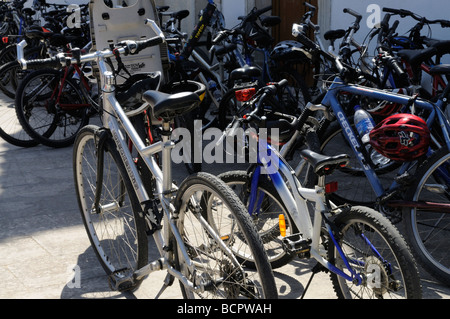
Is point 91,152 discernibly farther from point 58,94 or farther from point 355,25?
point 355,25

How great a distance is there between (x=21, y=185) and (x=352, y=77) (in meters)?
3.13

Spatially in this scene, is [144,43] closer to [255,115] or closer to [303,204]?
[255,115]

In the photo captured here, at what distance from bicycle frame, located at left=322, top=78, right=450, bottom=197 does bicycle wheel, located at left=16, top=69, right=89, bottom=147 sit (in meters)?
3.37

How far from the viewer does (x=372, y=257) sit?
2.93 m

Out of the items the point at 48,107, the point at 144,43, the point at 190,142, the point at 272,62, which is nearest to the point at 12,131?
the point at 48,107

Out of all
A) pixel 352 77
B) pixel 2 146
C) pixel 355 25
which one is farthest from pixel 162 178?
pixel 2 146

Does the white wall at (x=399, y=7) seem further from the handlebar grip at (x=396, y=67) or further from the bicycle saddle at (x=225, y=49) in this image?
the handlebar grip at (x=396, y=67)

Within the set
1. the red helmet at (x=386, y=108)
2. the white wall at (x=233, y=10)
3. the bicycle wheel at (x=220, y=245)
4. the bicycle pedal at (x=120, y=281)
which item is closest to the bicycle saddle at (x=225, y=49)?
the white wall at (x=233, y=10)

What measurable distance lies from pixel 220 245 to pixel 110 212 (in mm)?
1270

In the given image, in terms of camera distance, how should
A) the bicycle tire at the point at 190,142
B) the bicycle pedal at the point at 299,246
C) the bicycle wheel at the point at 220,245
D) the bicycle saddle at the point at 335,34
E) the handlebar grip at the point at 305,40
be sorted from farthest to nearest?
the bicycle saddle at the point at 335,34
the bicycle tire at the point at 190,142
the handlebar grip at the point at 305,40
the bicycle pedal at the point at 299,246
the bicycle wheel at the point at 220,245

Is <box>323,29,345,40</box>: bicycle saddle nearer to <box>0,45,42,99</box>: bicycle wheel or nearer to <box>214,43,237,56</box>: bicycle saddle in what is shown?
<box>214,43,237,56</box>: bicycle saddle

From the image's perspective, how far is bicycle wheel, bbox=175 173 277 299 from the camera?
8.96 ft

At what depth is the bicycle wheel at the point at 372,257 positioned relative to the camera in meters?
2.81

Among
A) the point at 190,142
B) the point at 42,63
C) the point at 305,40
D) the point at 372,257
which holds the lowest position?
the point at 190,142
